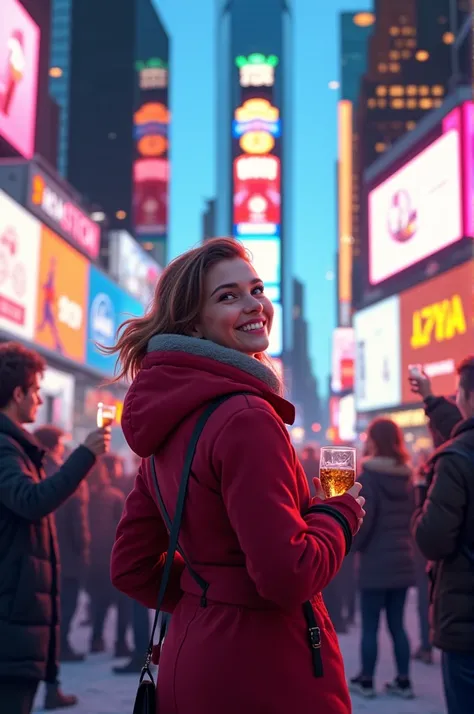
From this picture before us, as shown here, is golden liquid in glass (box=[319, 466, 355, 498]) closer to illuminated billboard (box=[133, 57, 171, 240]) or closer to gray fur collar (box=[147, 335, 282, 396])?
gray fur collar (box=[147, 335, 282, 396])

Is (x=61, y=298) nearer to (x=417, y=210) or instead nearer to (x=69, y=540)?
(x=417, y=210)

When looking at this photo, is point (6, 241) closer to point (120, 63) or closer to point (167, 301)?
point (167, 301)

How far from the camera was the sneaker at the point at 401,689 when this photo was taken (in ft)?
19.6

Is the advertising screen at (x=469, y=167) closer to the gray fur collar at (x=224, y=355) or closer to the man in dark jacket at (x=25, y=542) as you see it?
the man in dark jacket at (x=25, y=542)

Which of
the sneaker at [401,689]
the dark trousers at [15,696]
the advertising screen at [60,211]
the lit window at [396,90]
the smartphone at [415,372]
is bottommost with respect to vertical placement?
the sneaker at [401,689]

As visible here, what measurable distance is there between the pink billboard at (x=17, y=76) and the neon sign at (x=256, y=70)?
109ft

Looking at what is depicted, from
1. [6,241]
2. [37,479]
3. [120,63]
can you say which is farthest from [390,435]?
[120,63]

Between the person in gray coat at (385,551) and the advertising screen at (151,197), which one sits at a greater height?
the advertising screen at (151,197)

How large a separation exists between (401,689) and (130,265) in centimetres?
3198

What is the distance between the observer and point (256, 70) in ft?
166

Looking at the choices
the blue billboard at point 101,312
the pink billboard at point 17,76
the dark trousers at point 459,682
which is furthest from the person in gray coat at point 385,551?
the blue billboard at point 101,312

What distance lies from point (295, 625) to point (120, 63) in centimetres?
6127

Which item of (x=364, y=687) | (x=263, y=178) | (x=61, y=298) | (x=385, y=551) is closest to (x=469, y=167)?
(x=61, y=298)

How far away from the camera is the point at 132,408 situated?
77.2 inches
